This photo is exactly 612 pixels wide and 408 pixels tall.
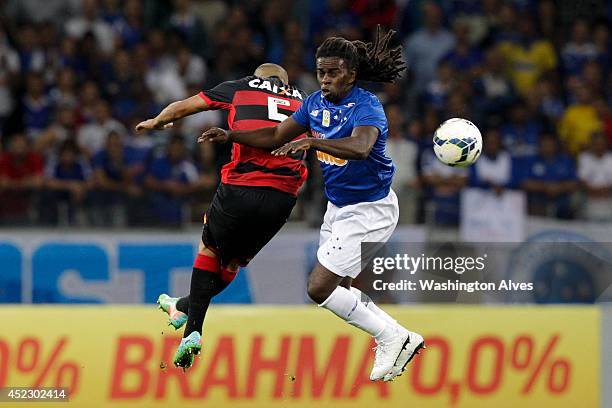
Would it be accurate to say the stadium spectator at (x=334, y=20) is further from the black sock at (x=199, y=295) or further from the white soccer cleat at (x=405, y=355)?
the white soccer cleat at (x=405, y=355)

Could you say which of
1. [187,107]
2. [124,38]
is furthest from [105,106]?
[187,107]

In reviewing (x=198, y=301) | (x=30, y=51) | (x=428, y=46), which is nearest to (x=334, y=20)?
(x=428, y=46)

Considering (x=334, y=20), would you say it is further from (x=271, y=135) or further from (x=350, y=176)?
(x=350, y=176)

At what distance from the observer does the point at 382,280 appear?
10.1 m

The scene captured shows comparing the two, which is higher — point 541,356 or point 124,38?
point 124,38

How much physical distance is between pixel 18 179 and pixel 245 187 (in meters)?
4.78

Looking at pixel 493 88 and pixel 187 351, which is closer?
pixel 187 351

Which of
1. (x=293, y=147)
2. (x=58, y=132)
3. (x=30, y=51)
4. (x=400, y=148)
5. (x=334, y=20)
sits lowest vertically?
(x=293, y=147)

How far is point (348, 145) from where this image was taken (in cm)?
718

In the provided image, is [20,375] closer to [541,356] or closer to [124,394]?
[124,394]

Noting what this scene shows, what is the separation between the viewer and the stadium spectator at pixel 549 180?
11773 mm

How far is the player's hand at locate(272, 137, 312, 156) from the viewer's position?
689cm

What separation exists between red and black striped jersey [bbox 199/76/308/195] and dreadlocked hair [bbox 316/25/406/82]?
69 centimetres

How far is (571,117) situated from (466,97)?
1.27 metres
